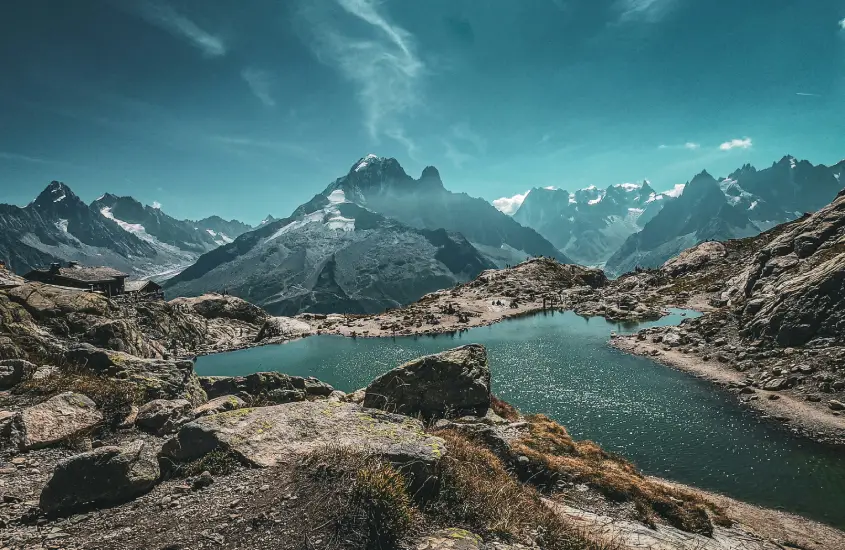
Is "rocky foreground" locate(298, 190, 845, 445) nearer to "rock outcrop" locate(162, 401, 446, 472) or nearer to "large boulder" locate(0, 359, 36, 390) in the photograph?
"rock outcrop" locate(162, 401, 446, 472)

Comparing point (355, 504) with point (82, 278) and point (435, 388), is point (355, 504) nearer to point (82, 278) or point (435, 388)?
point (435, 388)

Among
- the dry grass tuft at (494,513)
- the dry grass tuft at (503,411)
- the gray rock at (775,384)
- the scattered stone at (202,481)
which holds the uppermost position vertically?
the scattered stone at (202,481)

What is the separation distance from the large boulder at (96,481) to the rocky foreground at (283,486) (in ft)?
0.08

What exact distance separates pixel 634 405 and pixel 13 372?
161 ft

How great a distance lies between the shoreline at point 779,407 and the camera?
109ft

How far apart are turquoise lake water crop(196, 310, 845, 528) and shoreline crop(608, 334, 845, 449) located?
112 centimetres

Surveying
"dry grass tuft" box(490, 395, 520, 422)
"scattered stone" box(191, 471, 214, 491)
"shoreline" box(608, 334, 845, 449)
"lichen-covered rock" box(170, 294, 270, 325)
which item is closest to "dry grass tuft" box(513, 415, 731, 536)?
"dry grass tuft" box(490, 395, 520, 422)

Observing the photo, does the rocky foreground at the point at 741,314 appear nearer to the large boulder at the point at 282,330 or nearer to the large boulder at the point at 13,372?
the large boulder at the point at 282,330

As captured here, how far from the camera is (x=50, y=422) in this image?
13.0m

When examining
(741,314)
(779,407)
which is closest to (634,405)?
(779,407)

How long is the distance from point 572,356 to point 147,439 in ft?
208

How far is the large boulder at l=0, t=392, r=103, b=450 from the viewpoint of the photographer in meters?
11.9

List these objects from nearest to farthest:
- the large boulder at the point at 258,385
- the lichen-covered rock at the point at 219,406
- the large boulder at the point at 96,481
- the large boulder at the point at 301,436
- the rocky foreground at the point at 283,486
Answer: the rocky foreground at the point at 283,486 → the large boulder at the point at 96,481 → the large boulder at the point at 301,436 → the lichen-covered rock at the point at 219,406 → the large boulder at the point at 258,385

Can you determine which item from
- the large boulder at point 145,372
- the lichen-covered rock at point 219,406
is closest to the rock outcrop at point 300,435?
the lichen-covered rock at point 219,406
